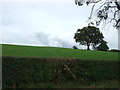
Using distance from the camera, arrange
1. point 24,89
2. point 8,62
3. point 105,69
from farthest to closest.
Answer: point 105,69
point 8,62
point 24,89

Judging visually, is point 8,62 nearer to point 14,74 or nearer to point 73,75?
point 14,74

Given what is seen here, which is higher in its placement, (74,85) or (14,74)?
(14,74)

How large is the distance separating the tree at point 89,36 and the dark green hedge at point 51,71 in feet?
139

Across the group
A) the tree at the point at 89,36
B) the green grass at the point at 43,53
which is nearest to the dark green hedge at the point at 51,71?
the green grass at the point at 43,53

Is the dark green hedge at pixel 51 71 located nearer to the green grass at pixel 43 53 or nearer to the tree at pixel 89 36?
the green grass at pixel 43 53

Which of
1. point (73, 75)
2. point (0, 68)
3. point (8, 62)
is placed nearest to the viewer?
point (0, 68)

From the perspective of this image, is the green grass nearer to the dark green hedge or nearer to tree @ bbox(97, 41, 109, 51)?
the dark green hedge

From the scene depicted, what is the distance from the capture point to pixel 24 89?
11930 millimetres

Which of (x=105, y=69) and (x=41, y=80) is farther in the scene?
(x=105, y=69)

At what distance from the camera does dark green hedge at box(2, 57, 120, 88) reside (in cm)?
1301

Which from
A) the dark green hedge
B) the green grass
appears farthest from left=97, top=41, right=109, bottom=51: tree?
the dark green hedge

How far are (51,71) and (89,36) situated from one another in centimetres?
4693

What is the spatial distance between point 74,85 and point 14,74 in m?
4.16

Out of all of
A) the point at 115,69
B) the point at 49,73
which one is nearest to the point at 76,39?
the point at 115,69
